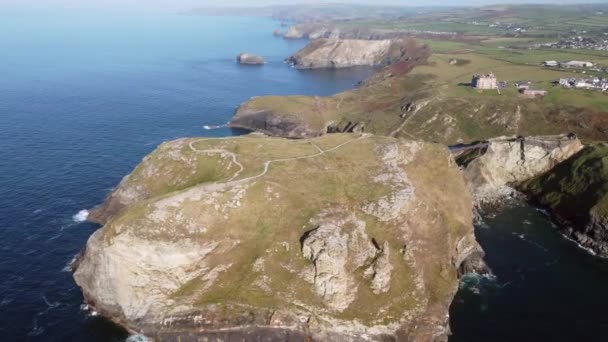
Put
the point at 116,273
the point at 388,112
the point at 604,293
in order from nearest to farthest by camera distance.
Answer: the point at 116,273 < the point at 604,293 < the point at 388,112

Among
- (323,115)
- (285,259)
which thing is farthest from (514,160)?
(285,259)

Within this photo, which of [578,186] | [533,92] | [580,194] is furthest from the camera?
[533,92]

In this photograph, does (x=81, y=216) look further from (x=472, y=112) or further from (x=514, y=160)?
(x=472, y=112)

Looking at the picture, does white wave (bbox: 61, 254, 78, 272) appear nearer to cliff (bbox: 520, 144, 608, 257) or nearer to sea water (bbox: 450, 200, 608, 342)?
sea water (bbox: 450, 200, 608, 342)

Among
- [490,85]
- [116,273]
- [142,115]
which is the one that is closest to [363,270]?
[116,273]

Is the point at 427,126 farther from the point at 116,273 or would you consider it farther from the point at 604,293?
the point at 116,273
